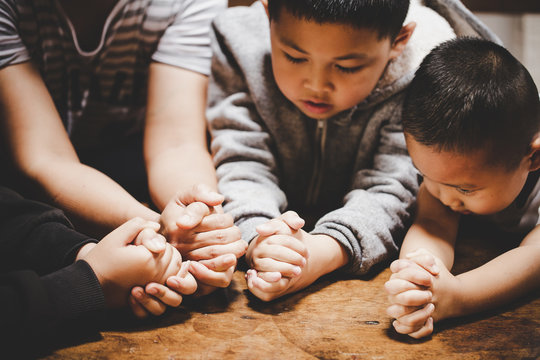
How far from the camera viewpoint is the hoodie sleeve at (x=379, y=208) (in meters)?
0.76

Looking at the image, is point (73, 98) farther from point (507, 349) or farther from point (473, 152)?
point (507, 349)

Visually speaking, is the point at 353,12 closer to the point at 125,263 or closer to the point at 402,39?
the point at 402,39

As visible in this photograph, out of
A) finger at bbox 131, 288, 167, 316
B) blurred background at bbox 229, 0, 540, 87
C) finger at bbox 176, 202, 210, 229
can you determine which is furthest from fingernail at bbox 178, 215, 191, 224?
blurred background at bbox 229, 0, 540, 87

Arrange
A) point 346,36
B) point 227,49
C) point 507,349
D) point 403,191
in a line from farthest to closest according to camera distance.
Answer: point 227,49 < point 403,191 < point 346,36 < point 507,349

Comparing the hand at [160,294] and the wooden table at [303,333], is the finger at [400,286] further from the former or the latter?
the hand at [160,294]

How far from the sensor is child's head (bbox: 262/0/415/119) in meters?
0.73

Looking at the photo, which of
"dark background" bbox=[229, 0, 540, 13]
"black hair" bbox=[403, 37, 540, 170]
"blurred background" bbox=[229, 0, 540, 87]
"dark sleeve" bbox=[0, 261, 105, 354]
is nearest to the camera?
"dark sleeve" bbox=[0, 261, 105, 354]

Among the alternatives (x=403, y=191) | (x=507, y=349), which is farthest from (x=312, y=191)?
(x=507, y=349)

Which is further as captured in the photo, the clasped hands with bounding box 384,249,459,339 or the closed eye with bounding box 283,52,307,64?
the closed eye with bounding box 283,52,307,64

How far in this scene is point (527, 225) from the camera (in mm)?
822

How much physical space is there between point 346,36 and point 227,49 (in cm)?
31

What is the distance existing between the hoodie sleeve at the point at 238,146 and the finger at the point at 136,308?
22cm

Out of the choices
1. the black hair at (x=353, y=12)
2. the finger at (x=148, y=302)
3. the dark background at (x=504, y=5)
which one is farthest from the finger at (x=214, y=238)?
the dark background at (x=504, y=5)

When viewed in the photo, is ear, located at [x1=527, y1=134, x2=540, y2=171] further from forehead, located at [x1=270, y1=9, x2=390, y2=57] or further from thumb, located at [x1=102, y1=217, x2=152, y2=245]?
thumb, located at [x1=102, y1=217, x2=152, y2=245]
